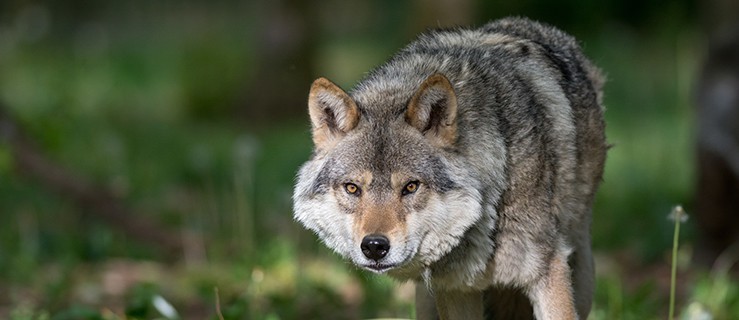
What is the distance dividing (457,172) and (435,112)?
250 millimetres

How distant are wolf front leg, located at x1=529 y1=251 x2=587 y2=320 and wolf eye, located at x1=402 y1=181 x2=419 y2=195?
2.53ft

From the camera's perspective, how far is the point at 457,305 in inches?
210

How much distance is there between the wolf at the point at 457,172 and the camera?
4.58 meters

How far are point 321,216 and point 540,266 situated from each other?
3.09 feet

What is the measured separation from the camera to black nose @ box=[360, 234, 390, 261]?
4.42 meters

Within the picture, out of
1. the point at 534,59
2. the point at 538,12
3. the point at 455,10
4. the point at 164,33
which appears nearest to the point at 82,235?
the point at 534,59

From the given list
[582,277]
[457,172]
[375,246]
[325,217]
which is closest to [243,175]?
[582,277]

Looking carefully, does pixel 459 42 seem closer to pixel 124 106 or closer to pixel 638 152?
pixel 638 152

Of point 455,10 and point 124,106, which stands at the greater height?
point 455,10

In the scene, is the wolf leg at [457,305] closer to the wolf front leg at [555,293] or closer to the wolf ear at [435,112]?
→ the wolf front leg at [555,293]

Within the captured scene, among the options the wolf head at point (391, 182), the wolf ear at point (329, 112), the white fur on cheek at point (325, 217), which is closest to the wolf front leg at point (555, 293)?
the wolf head at point (391, 182)

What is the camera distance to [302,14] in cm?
1838

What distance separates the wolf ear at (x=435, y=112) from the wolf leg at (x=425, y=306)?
3.61 feet

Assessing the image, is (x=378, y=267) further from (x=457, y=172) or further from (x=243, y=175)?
(x=243, y=175)
